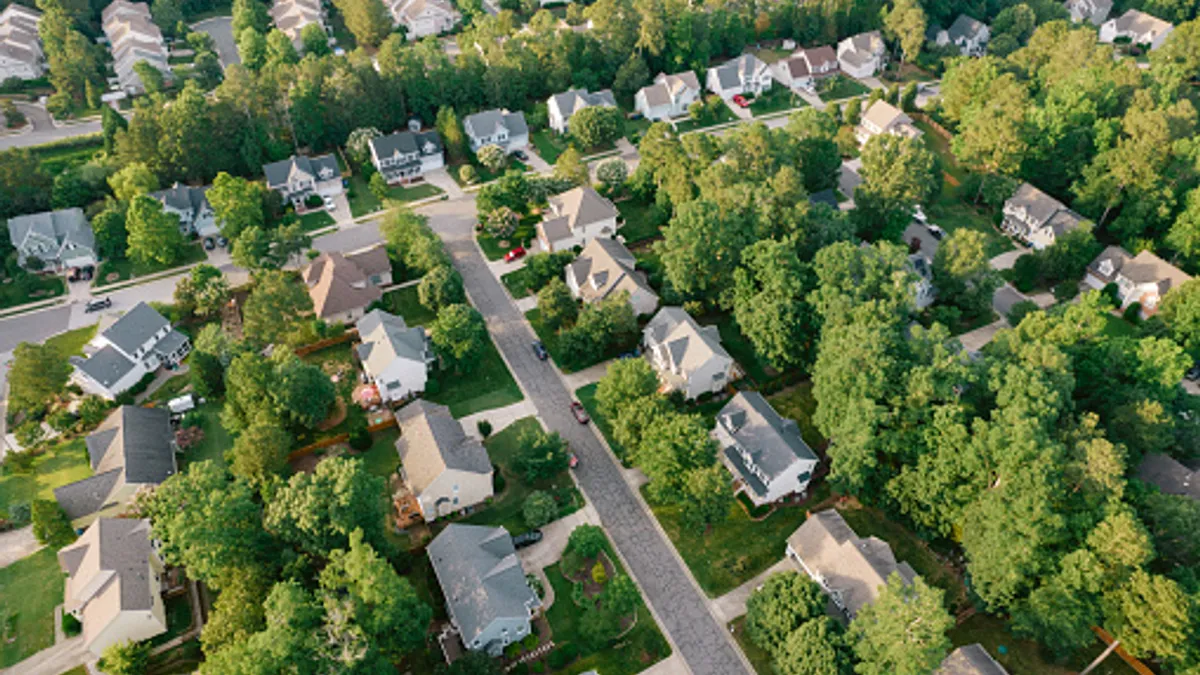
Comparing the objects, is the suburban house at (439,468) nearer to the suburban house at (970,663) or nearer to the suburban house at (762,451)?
the suburban house at (762,451)

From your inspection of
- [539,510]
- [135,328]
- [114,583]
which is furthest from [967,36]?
[114,583]

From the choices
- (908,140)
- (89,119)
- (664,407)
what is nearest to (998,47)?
(908,140)

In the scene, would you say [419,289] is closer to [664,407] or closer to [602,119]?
[664,407]

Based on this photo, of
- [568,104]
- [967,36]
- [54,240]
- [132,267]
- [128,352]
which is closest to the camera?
[128,352]

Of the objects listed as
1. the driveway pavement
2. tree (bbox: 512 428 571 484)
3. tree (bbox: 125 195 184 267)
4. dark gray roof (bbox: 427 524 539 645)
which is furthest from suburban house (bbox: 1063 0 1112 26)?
tree (bbox: 125 195 184 267)

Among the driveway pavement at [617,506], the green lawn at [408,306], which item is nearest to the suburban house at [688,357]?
the driveway pavement at [617,506]

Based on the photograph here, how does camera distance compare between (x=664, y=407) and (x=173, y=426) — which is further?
(x=173, y=426)

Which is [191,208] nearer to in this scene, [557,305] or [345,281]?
[345,281]
